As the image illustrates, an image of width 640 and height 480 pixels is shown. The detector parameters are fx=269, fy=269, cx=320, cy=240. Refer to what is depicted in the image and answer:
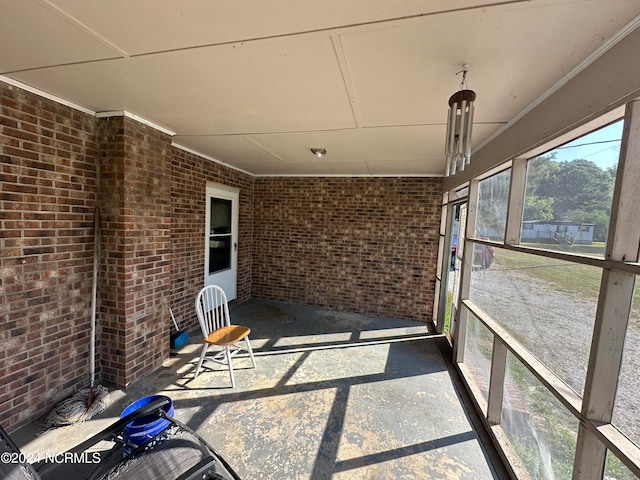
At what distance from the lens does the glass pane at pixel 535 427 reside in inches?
57.9

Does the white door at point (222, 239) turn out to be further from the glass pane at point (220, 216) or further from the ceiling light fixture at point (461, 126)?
the ceiling light fixture at point (461, 126)

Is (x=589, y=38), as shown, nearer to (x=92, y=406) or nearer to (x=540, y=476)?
(x=540, y=476)

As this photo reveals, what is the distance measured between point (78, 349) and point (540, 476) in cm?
365

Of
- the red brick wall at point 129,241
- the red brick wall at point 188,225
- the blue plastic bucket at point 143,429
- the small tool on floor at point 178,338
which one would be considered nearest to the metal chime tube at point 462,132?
the blue plastic bucket at point 143,429

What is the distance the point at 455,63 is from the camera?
1418 millimetres

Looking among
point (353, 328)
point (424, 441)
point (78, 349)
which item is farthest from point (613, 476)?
point (78, 349)

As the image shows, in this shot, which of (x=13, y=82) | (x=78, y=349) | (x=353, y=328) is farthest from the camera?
(x=353, y=328)

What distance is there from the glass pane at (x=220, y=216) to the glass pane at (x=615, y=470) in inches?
176

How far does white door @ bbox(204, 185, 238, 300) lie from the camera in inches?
166

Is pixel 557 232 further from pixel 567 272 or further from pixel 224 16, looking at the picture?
pixel 224 16

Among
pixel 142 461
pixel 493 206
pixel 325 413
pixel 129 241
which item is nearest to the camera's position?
pixel 142 461

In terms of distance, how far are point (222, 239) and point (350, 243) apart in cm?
227

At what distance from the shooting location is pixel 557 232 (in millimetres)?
1633

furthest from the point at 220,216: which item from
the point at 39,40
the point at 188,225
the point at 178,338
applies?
the point at 39,40
